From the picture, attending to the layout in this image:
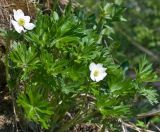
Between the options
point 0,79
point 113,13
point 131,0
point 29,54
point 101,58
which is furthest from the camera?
point 131,0

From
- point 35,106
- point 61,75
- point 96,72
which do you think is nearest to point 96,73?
point 96,72

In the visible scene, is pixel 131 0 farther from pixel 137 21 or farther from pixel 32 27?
pixel 32 27

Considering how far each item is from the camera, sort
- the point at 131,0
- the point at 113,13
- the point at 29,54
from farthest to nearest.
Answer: the point at 131,0 < the point at 113,13 < the point at 29,54

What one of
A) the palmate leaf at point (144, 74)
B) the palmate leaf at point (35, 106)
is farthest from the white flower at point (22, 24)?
the palmate leaf at point (144, 74)

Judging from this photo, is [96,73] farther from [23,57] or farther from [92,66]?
[23,57]

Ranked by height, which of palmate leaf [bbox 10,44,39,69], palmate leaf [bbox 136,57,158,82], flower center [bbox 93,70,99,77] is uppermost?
palmate leaf [bbox 10,44,39,69]

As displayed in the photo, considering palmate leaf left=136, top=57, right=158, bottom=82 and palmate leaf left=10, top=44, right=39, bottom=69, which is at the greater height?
palmate leaf left=10, top=44, right=39, bottom=69

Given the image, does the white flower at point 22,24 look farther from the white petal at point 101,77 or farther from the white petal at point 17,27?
the white petal at point 101,77

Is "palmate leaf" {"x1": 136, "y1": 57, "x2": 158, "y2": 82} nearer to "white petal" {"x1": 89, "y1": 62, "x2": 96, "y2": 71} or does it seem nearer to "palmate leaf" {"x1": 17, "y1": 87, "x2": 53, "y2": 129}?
"white petal" {"x1": 89, "y1": 62, "x2": 96, "y2": 71}

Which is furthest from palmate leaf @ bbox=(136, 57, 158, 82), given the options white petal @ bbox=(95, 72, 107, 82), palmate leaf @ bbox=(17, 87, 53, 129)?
palmate leaf @ bbox=(17, 87, 53, 129)

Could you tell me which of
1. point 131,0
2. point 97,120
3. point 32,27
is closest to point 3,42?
point 32,27
